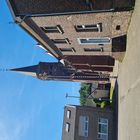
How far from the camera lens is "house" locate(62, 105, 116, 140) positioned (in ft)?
114

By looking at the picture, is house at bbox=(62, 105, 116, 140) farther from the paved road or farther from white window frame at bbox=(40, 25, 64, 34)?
the paved road

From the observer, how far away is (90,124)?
116 ft

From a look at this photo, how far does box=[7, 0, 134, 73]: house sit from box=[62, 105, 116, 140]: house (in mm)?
7691

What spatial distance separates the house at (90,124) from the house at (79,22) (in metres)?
7.69

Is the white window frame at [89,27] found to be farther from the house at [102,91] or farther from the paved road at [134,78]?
the house at [102,91]

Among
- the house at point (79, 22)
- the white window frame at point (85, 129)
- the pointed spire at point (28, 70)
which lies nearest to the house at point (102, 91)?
the pointed spire at point (28, 70)

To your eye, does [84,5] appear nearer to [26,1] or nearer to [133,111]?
[26,1]

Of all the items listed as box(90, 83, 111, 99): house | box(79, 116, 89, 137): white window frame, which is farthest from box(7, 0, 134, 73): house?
box(90, 83, 111, 99): house

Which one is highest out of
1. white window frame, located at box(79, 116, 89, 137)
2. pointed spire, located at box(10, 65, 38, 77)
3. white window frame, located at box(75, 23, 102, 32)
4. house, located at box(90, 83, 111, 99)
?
A: pointed spire, located at box(10, 65, 38, 77)

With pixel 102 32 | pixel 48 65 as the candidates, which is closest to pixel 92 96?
pixel 48 65

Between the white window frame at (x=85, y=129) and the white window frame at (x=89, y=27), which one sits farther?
the white window frame at (x=85, y=129)

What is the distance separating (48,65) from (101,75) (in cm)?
976

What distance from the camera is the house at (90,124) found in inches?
1367

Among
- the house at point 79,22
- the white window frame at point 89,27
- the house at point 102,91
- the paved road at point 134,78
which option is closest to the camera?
the paved road at point 134,78
